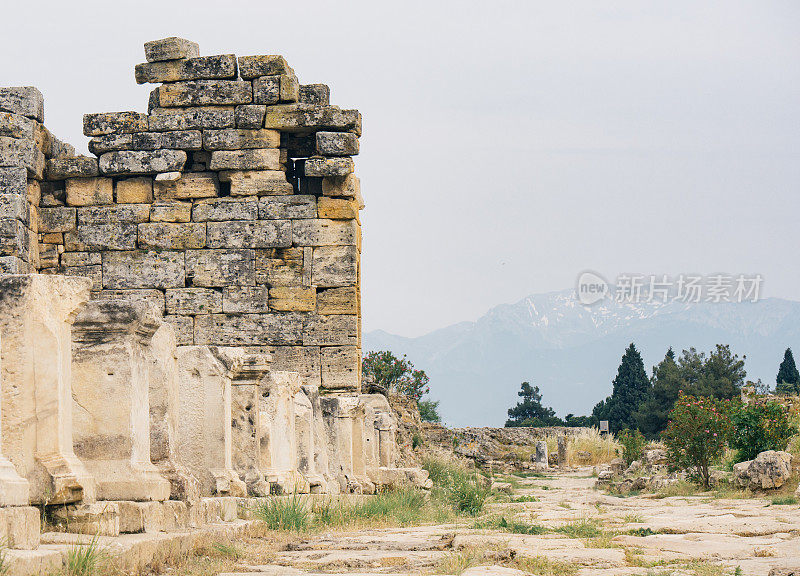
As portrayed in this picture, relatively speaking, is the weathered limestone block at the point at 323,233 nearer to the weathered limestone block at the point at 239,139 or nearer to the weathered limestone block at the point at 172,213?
the weathered limestone block at the point at 239,139

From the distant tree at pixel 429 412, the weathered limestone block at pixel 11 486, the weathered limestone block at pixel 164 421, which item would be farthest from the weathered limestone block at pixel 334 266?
the distant tree at pixel 429 412

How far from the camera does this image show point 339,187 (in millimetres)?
14617

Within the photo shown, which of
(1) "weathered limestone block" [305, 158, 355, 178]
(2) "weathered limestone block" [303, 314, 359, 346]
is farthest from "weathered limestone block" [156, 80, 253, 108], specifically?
(2) "weathered limestone block" [303, 314, 359, 346]

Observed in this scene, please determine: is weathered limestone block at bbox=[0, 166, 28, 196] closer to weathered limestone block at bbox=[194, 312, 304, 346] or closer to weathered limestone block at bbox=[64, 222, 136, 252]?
weathered limestone block at bbox=[64, 222, 136, 252]

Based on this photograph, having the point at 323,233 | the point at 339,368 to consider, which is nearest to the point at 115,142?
the point at 323,233

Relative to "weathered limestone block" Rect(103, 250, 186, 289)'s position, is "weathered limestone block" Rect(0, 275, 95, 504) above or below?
below

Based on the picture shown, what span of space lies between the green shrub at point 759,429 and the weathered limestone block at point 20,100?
1065cm

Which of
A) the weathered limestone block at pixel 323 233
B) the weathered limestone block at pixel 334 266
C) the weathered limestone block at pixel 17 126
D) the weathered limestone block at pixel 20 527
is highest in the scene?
the weathered limestone block at pixel 17 126

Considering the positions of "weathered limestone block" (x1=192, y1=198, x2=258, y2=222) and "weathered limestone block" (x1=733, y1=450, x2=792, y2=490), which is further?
"weathered limestone block" (x1=192, y1=198, x2=258, y2=222)

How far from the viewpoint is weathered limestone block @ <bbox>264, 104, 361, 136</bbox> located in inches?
575

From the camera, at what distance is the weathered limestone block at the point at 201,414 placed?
24.9 feet

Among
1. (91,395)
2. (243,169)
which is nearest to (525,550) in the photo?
(91,395)

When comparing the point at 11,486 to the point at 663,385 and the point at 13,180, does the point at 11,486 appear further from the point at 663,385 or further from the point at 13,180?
the point at 663,385

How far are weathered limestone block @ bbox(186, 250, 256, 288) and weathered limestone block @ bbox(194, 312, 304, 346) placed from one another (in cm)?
48
